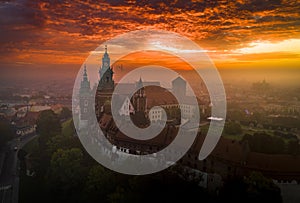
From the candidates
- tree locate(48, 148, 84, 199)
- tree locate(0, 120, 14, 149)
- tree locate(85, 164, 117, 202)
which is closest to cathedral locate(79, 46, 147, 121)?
tree locate(0, 120, 14, 149)

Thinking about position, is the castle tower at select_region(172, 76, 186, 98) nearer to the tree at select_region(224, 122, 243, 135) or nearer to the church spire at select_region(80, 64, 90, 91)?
the church spire at select_region(80, 64, 90, 91)

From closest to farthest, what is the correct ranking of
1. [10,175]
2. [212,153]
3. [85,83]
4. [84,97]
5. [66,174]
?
[212,153]
[66,174]
[10,175]
[84,97]
[85,83]

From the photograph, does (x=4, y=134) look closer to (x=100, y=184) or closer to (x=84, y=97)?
(x=84, y=97)

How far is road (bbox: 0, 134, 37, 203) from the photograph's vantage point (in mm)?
15406

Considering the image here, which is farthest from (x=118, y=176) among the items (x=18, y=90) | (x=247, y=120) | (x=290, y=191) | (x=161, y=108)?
(x=18, y=90)

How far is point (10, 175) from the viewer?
18.4 m

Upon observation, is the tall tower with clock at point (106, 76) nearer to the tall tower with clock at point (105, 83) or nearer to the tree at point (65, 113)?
the tall tower with clock at point (105, 83)

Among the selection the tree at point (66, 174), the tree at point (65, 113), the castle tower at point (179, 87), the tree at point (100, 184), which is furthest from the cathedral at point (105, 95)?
the tree at point (100, 184)

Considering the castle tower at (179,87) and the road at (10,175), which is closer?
the road at (10,175)

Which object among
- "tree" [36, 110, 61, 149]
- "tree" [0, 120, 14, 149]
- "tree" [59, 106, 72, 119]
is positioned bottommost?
"tree" [0, 120, 14, 149]

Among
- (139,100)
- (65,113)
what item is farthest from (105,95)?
(65,113)

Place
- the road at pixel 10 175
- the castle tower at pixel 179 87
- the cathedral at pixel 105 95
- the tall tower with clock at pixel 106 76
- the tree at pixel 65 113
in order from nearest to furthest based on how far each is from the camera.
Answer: the road at pixel 10 175
the cathedral at pixel 105 95
the tall tower with clock at pixel 106 76
the tree at pixel 65 113
the castle tower at pixel 179 87

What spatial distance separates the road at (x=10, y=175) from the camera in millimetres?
15406

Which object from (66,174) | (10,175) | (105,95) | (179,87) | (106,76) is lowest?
(10,175)
